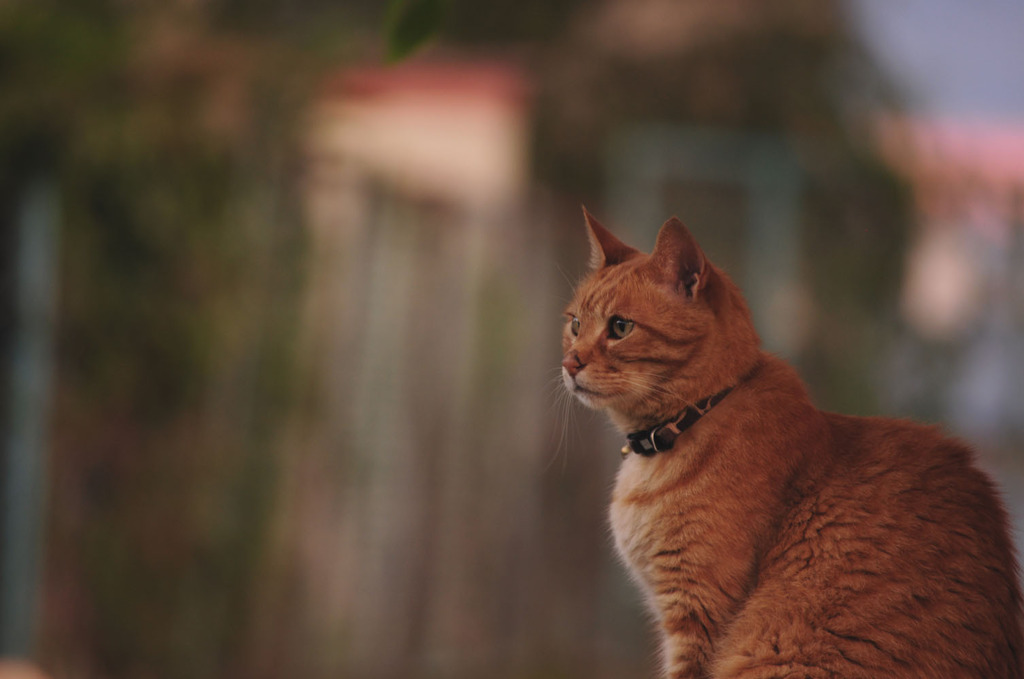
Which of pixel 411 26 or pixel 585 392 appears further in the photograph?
pixel 585 392

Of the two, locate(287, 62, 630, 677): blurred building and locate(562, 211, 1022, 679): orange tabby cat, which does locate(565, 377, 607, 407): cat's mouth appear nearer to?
locate(562, 211, 1022, 679): orange tabby cat

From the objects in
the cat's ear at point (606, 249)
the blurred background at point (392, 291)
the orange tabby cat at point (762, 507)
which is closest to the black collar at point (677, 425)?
the orange tabby cat at point (762, 507)

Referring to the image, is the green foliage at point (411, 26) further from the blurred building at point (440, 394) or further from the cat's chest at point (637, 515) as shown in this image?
the blurred building at point (440, 394)

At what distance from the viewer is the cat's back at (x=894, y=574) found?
3.87 feet

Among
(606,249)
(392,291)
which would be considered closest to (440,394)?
(392,291)

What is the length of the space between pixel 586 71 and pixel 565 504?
62.0 inches

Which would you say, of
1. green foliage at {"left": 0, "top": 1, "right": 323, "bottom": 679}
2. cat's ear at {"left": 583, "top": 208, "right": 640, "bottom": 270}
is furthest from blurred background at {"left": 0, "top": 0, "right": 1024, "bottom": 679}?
cat's ear at {"left": 583, "top": 208, "right": 640, "bottom": 270}

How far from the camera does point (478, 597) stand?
402cm

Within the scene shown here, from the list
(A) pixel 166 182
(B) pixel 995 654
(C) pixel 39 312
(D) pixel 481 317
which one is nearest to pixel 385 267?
(D) pixel 481 317

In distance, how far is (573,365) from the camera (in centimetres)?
144

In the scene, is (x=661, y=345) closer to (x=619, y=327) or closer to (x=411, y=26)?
(x=619, y=327)

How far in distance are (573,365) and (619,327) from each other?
0.26 feet

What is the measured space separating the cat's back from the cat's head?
0.64 ft

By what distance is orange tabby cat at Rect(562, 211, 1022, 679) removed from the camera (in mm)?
1196
